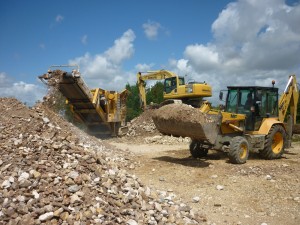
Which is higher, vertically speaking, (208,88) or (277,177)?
(208,88)

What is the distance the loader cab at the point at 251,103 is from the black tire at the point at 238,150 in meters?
0.77

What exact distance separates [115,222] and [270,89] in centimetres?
701

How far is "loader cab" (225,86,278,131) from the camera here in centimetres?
953

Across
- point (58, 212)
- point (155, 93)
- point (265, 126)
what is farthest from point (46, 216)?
point (155, 93)

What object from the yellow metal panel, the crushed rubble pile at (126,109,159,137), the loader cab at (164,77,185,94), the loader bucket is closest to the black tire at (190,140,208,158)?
the loader bucket

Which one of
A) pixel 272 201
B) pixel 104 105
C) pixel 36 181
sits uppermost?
pixel 104 105

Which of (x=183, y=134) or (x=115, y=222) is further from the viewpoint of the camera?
(x=183, y=134)

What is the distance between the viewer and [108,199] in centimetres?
488

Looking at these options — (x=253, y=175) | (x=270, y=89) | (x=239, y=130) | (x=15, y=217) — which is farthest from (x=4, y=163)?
(x=270, y=89)

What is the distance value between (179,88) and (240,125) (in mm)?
8250

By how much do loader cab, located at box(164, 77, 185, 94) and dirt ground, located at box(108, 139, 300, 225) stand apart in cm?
854

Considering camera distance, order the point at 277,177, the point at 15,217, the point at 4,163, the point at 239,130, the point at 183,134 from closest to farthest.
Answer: the point at 15,217 < the point at 4,163 < the point at 277,177 < the point at 183,134 < the point at 239,130

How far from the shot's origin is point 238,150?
8758mm

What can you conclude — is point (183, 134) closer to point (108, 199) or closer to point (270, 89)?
point (270, 89)
